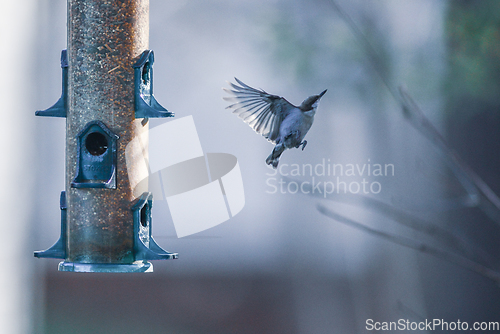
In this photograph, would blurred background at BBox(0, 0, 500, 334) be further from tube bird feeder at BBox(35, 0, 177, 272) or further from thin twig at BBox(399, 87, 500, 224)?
thin twig at BBox(399, 87, 500, 224)

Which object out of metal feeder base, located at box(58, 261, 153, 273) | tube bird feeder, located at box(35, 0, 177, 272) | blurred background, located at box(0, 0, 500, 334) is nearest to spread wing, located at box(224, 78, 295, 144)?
tube bird feeder, located at box(35, 0, 177, 272)

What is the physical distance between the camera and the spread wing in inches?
95.7

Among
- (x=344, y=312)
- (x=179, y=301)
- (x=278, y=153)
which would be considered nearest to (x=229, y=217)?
(x=179, y=301)

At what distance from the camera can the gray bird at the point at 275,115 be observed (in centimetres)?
234

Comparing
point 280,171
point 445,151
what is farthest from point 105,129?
point 280,171

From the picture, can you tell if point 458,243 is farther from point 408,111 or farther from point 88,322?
point 88,322

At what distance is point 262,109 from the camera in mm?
2492

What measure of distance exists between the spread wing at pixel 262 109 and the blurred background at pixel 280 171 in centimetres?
224

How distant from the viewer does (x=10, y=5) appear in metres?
4.58

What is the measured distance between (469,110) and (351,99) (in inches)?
39.6

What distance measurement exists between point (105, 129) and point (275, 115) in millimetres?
778

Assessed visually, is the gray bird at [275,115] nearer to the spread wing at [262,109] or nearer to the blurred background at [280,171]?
the spread wing at [262,109]

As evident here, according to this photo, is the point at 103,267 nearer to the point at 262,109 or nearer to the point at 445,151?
the point at 262,109

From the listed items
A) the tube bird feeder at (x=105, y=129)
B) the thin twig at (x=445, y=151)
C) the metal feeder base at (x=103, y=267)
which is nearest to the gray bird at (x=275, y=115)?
the tube bird feeder at (x=105, y=129)
